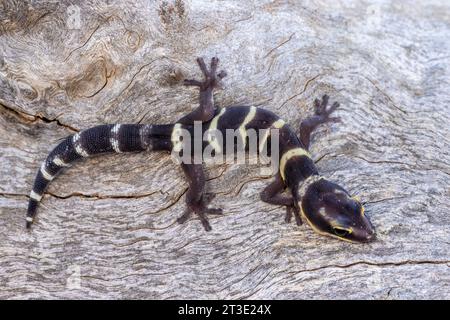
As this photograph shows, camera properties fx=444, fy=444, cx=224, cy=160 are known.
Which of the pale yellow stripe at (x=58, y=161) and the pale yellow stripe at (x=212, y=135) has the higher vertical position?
the pale yellow stripe at (x=212, y=135)

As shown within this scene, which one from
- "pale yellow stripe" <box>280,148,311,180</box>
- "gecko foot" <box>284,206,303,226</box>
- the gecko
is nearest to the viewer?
the gecko

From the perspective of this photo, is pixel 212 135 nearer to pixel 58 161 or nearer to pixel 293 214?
pixel 293 214

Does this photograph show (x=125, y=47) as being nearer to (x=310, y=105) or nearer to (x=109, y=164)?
(x=109, y=164)

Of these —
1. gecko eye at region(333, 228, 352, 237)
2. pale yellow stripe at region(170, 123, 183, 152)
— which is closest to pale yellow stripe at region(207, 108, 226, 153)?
pale yellow stripe at region(170, 123, 183, 152)

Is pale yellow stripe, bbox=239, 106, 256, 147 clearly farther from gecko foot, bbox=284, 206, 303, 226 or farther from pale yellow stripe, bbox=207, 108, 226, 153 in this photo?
gecko foot, bbox=284, 206, 303, 226

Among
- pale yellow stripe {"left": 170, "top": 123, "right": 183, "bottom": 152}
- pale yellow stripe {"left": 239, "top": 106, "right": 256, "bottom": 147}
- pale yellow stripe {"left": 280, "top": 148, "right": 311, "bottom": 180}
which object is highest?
pale yellow stripe {"left": 239, "top": 106, "right": 256, "bottom": 147}

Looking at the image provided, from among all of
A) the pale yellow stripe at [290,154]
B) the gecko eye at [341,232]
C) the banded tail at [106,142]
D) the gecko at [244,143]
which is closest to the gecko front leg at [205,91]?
the gecko at [244,143]

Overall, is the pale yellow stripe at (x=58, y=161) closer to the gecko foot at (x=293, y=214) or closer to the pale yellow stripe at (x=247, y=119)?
the pale yellow stripe at (x=247, y=119)

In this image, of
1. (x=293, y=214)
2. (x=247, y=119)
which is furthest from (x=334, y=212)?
(x=247, y=119)
